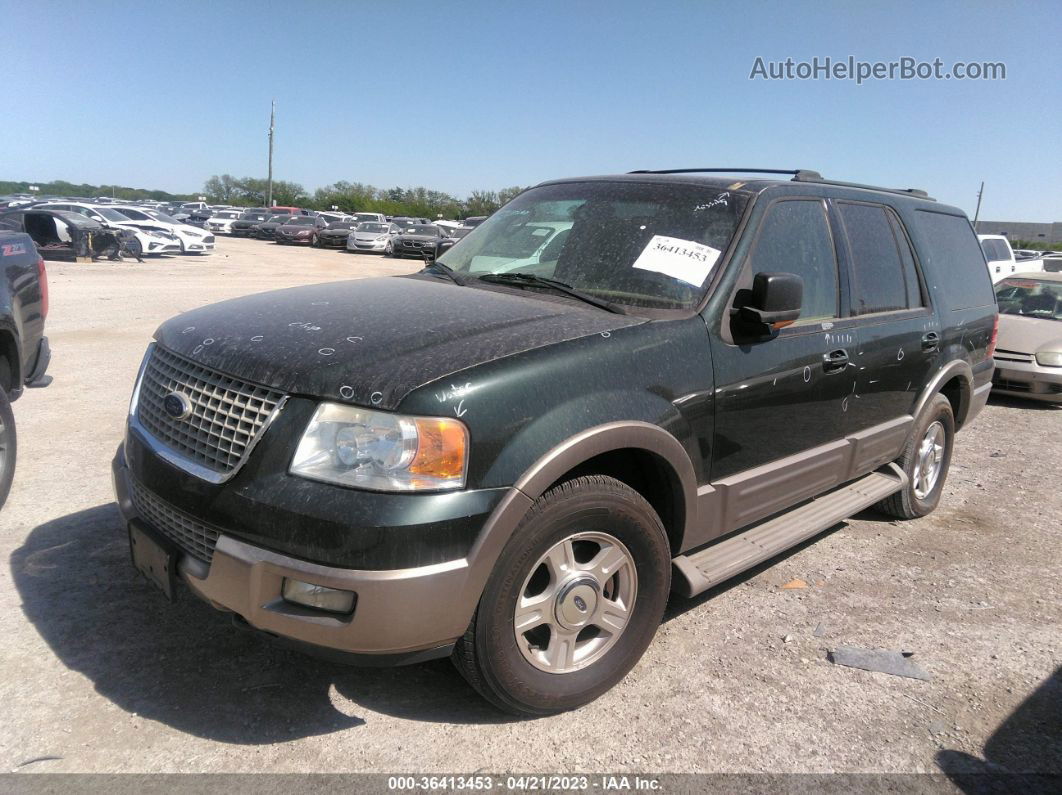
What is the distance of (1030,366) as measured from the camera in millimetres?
9164

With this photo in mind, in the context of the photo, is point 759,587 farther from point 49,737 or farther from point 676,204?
point 49,737

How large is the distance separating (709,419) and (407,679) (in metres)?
1.56

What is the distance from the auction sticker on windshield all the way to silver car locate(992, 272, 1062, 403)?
7542 millimetres

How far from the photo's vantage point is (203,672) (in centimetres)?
303

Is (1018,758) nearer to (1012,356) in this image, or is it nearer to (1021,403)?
(1012,356)

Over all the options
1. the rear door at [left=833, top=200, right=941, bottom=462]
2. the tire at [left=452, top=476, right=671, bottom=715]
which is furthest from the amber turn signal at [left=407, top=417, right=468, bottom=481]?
the rear door at [left=833, top=200, right=941, bottom=462]

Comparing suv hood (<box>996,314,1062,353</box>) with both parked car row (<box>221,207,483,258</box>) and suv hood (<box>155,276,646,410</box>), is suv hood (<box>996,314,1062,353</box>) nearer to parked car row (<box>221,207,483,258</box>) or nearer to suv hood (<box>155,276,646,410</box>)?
suv hood (<box>155,276,646,410</box>)

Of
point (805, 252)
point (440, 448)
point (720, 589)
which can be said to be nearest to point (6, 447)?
point (440, 448)

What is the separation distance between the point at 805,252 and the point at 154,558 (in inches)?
121

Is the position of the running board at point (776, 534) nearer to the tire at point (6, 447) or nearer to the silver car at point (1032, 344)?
the tire at point (6, 447)

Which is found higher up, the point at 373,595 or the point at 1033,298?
the point at 1033,298

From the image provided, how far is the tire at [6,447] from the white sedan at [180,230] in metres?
25.1

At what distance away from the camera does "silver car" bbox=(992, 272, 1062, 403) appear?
29.8 feet

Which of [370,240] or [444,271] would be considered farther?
[370,240]
